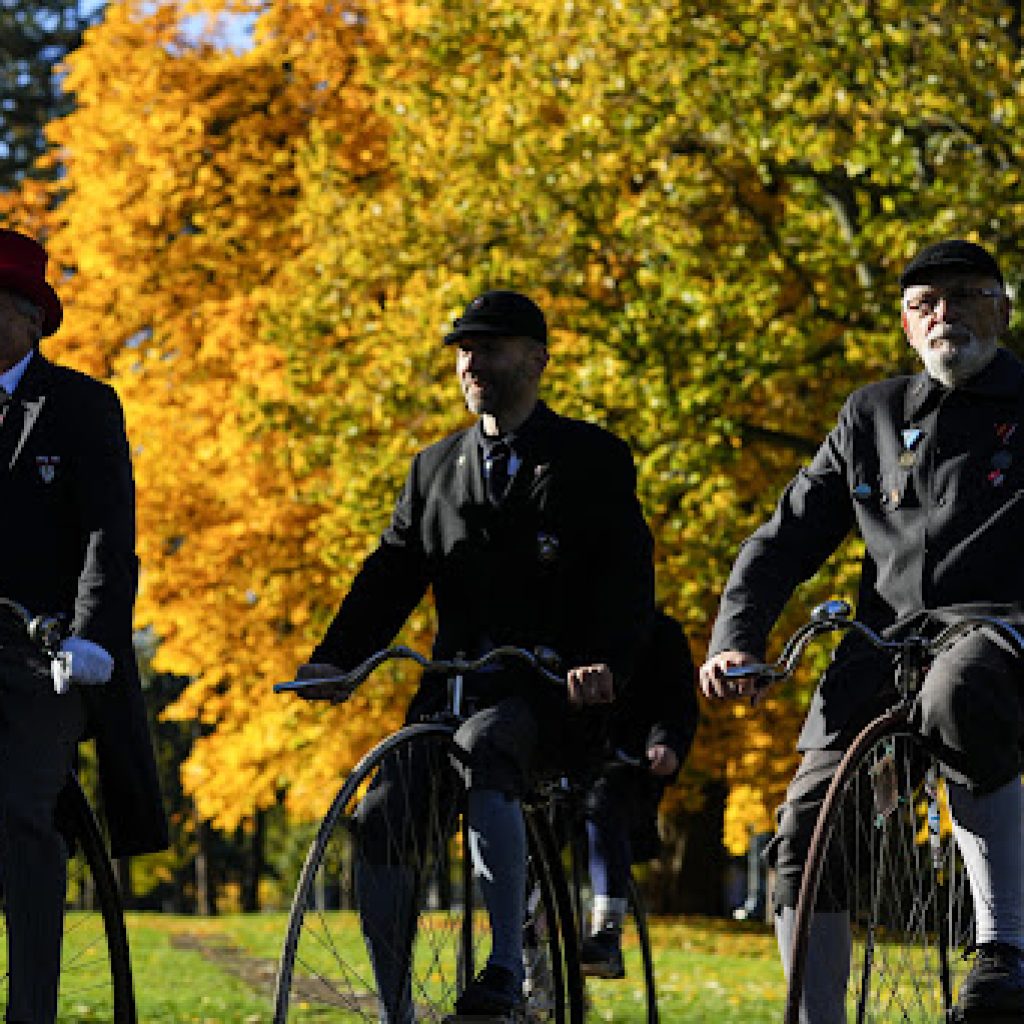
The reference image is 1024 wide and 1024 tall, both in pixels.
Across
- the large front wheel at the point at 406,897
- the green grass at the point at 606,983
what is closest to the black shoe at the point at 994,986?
the large front wheel at the point at 406,897

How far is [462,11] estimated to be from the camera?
798 inches

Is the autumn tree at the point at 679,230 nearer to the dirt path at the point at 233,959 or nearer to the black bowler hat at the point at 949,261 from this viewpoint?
the dirt path at the point at 233,959

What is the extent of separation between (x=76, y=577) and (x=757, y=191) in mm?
14571

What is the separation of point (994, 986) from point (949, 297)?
154 centimetres

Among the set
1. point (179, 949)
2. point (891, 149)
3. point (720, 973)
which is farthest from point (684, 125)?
point (179, 949)

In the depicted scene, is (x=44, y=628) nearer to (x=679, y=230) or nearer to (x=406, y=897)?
(x=406, y=897)

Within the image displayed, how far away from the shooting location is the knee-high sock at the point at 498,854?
230 inches

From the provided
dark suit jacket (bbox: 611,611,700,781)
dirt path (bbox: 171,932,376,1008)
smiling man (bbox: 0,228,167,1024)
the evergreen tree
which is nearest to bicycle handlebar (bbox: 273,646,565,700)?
smiling man (bbox: 0,228,167,1024)

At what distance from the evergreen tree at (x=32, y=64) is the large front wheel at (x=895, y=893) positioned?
30.1 m

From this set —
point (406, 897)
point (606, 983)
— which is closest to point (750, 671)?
point (406, 897)

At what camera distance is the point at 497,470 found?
650 cm

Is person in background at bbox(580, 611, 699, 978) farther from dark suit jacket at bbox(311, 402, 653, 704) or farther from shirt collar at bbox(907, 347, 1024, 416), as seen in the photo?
shirt collar at bbox(907, 347, 1024, 416)

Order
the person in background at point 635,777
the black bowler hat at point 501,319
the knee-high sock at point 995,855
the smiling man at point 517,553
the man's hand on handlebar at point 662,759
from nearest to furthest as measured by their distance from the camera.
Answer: the knee-high sock at point 995,855 < the smiling man at point 517,553 < the black bowler hat at point 501,319 < the man's hand on handlebar at point 662,759 < the person in background at point 635,777

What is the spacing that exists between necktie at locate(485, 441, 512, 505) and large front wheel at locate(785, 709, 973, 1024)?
1.63m
